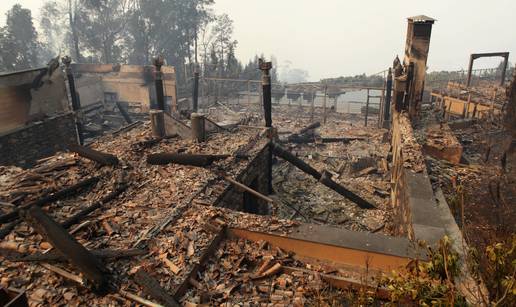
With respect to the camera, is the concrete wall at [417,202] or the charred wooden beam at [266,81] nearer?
the concrete wall at [417,202]

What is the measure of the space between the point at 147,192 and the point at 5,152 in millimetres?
8130

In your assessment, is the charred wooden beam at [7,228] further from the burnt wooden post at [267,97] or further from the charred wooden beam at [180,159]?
the burnt wooden post at [267,97]

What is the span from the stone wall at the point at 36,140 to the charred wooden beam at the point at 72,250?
9.54m

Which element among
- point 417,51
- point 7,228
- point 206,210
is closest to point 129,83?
point 417,51

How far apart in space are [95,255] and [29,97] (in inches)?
444

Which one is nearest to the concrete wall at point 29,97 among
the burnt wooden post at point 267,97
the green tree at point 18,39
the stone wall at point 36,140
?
the stone wall at point 36,140

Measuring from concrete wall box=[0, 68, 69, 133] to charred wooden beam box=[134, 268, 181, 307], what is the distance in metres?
11.3

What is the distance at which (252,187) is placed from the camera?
12547 millimetres

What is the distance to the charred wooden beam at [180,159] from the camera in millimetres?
10734

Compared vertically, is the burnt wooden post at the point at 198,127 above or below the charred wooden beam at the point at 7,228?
above

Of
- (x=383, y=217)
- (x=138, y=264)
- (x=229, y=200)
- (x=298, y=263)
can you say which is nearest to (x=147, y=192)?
(x=229, y=200)

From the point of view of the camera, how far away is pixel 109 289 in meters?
5.82

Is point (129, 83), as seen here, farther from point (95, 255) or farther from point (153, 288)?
point (153, 288)

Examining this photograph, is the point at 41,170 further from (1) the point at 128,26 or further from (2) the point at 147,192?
(1) the point at 128,26
